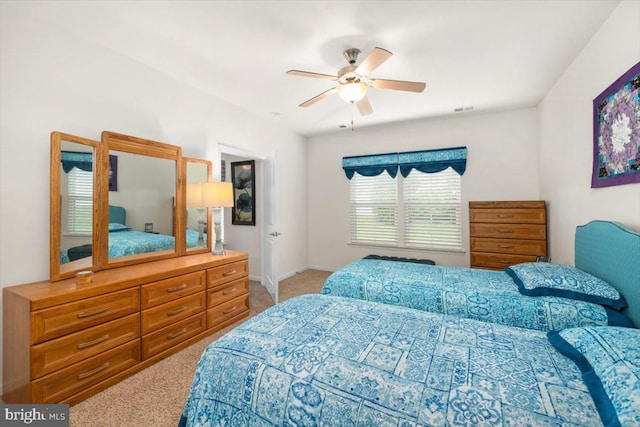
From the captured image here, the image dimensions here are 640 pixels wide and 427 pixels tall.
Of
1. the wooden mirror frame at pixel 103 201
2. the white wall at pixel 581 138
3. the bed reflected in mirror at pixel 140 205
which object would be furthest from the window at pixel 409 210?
the bed reflected in mirror at pixel 140 205

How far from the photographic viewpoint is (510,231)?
363cm

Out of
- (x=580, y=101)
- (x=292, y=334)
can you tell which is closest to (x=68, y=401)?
(x=292, y=334)

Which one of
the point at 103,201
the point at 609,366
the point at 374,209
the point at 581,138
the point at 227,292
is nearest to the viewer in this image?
the point at 609,366

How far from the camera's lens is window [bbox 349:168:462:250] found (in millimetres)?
4492

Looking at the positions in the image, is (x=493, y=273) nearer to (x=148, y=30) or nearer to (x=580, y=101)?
(x=580, y=101)

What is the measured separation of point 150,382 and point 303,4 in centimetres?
298

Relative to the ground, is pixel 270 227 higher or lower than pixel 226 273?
higher

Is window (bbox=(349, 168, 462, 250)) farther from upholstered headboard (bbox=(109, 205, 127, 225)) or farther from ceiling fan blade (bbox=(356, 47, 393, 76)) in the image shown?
upholstered headboard (bbox=(109, 205, 127, 225))

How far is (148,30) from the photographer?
2182 millimetres

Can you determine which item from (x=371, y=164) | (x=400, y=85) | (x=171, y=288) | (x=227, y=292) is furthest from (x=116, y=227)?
(x=371, y=164)

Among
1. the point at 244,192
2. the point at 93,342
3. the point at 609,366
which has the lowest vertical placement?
the point at 93,342

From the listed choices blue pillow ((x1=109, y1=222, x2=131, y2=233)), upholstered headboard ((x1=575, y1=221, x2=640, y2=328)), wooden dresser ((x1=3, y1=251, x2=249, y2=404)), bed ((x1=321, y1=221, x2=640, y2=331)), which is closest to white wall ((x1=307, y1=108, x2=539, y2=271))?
bed ((x1=321, y1=221, x2=640, y2=331))

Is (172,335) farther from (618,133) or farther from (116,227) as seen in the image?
(618,133)

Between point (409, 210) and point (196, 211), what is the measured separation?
134 inches
